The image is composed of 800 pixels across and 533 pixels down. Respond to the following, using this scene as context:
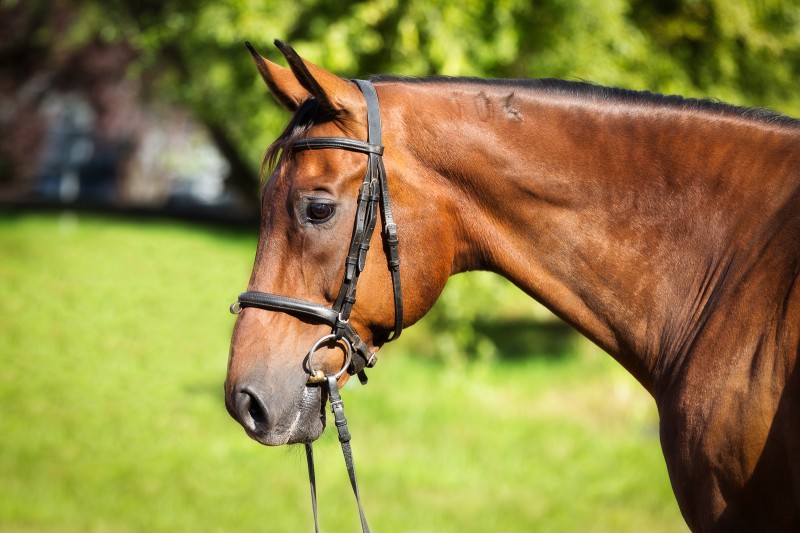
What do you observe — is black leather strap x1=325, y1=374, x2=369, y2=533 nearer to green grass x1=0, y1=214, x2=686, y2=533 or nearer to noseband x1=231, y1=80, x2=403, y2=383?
noseband x1=231, y1=80, x2=403, y2=383

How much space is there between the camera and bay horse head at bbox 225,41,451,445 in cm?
230

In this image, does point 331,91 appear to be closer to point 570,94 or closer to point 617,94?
point 570,94

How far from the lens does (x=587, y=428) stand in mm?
7852

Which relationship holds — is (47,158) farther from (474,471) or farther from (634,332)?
(634,332)

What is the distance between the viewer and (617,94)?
2.43 metres

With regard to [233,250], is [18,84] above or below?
above

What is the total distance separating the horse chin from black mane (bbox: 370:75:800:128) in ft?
3.26

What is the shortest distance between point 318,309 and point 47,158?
122ft

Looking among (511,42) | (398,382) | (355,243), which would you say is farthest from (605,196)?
(398,382)

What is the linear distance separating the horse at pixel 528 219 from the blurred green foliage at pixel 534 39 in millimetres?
3168

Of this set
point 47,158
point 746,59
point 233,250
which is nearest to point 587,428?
point 746,59

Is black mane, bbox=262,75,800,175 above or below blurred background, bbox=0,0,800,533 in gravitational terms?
above

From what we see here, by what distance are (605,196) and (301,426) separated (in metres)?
1.09

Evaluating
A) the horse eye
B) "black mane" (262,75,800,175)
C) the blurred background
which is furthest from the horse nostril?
"black mane" (262,75,800,175)
